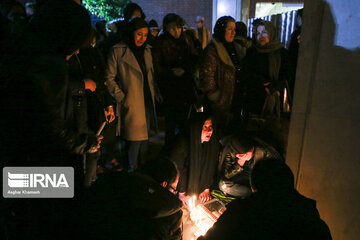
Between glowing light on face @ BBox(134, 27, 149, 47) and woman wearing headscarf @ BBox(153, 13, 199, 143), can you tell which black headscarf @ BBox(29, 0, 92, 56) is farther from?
woman wearing headscarf @ BBox(153, 13, 199, 143)

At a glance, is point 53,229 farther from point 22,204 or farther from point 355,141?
point 355,141

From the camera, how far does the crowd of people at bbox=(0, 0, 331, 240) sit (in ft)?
4.54

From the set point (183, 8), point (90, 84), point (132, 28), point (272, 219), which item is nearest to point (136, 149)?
point (90, 84)

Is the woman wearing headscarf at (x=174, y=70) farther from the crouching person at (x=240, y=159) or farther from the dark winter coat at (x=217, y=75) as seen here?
the crouching person at (x=240, y=159)

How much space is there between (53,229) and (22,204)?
0.29 meters

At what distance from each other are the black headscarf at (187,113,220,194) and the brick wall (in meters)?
13.9

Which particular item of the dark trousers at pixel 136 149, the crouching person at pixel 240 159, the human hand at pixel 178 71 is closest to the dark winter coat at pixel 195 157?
the crouching person at pixel 240 159

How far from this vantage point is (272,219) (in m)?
1.44

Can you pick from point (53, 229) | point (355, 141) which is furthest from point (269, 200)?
point (53, 229)

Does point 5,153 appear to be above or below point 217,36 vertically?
below

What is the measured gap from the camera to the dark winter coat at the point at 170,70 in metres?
3.58

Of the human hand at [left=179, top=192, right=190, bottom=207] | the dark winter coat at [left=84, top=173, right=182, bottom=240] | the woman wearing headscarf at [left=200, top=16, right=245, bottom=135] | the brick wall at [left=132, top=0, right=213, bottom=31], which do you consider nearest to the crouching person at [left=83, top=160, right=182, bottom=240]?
the dark winter coat at [left=84, top=173, right=182, bottom=240]

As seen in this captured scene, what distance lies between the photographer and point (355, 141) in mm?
1960

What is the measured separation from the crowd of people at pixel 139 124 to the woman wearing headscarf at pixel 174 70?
1 centimetres
